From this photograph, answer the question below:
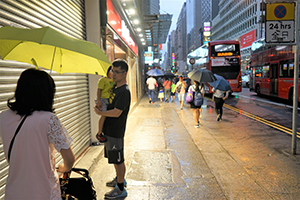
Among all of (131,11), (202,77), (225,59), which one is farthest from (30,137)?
(225,59)

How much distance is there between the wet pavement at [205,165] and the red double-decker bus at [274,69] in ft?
23.2

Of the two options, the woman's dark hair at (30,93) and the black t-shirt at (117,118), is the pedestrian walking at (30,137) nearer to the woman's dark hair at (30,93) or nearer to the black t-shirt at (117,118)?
the woman's dark hair at (30,93)

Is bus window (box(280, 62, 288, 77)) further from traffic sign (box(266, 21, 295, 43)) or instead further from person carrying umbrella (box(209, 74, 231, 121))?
traffic sign (box(266, 21, 295, 43))

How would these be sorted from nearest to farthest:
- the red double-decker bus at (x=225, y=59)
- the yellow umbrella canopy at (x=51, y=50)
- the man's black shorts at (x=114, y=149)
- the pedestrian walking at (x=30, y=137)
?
the pedestrian walking at (x=30, y=137), the yellow umbrella canopy at (x=51, y=50), the man's black shorts at (x=114, y=149), the red double-decker bus at (x=225, y=59)

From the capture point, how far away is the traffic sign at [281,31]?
5395 mm

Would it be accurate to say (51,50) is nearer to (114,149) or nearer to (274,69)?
(114,149)

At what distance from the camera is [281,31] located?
5.41 metres

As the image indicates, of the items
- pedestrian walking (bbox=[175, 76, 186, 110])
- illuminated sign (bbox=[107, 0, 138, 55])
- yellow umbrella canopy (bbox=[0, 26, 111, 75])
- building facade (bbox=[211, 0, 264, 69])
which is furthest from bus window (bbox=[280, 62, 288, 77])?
building facade (bbox=[211, 0, 264, 69])

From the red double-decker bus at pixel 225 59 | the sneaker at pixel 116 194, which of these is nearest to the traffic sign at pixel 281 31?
the sneaker at pixel 116 194

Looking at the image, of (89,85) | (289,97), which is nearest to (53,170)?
(89,85)

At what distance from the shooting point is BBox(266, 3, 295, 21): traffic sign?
17.7ft

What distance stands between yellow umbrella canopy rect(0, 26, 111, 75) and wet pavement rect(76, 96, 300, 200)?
2.08m

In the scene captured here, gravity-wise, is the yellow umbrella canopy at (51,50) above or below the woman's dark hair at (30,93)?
above

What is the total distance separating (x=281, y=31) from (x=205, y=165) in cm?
331
